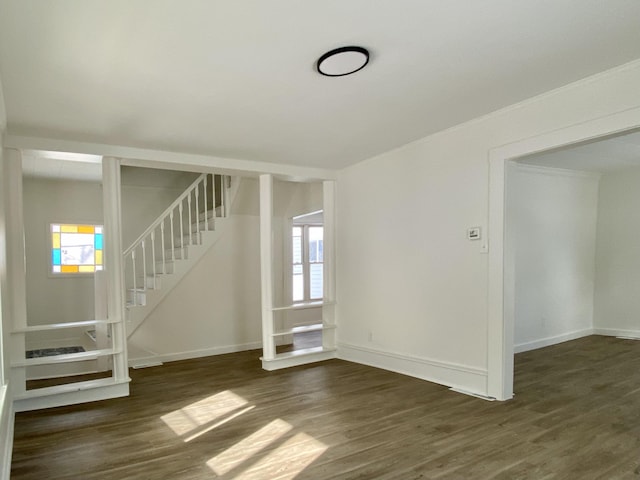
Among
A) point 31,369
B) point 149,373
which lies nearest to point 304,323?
point 149,373

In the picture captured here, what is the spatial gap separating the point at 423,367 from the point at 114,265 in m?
3.30

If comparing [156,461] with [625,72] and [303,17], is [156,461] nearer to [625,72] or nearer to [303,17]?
[303,17]

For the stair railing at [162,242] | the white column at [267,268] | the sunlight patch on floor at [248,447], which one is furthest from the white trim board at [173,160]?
the sunlight patch on floor at [248,447]

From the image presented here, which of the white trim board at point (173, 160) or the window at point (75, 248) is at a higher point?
the white trim board at point (173, 160)

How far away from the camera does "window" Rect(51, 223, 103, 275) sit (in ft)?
21.0

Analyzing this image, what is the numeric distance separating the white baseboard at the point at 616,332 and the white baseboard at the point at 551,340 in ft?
0.29

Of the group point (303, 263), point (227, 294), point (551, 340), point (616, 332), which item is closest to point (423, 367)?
point (551, 340)

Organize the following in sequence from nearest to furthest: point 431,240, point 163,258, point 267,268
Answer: point 431,240, point 267,268, point 163,258

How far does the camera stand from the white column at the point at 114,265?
392cm

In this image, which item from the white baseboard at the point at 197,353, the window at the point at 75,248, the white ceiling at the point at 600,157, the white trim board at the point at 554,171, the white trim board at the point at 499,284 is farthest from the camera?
the window at the point at 75,248

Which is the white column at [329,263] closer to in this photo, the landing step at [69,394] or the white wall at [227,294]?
the white wall at [227,294]

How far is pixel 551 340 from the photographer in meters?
5.83

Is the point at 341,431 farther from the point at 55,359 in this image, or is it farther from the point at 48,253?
the point at 48,253

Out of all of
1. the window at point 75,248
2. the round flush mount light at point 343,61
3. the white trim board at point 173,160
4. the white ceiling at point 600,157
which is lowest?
the window at point 75,248
